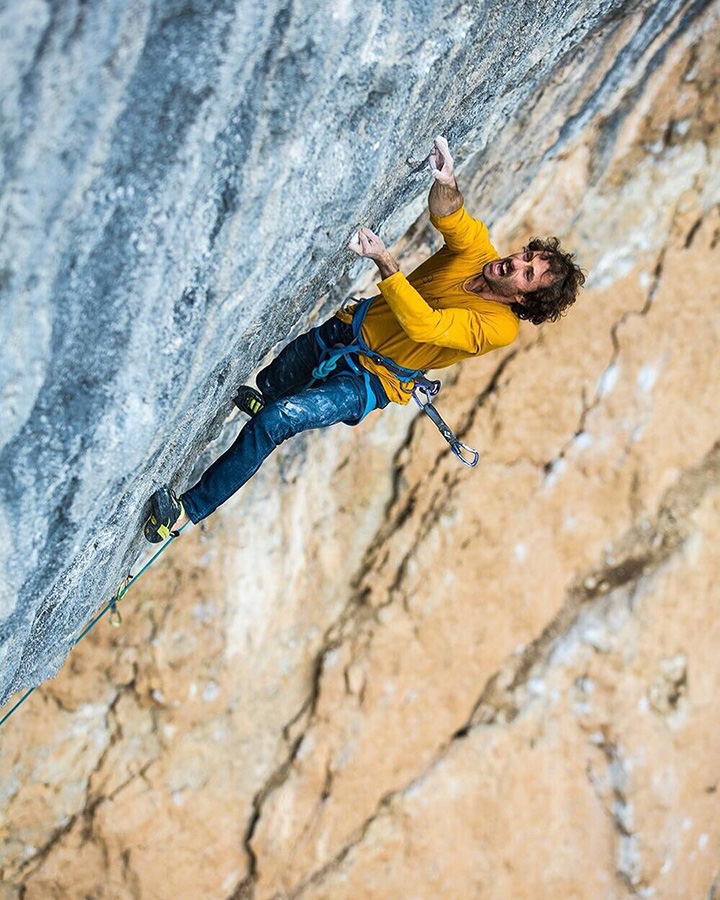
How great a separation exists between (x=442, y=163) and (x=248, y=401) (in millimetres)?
1025

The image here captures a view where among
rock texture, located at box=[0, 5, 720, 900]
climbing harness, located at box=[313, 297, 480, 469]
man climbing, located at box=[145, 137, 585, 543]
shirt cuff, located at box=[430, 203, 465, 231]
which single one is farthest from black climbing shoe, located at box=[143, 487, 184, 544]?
rock texture, located at box=[0, 5, 720, 900]

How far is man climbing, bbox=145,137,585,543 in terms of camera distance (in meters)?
2.53

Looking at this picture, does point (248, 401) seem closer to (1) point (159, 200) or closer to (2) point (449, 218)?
(2) point (449, 218)

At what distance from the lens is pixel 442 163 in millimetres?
2537

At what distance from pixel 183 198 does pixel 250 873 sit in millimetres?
3834

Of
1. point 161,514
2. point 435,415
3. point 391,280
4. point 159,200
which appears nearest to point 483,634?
point 435,415

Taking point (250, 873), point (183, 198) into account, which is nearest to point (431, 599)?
point (250, 873)

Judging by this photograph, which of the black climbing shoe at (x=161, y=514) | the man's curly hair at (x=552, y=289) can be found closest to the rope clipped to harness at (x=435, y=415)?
the man's curly hair at (x=552, y=289)

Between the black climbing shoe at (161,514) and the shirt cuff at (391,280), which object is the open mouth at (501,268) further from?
the black climbing shoe at (161,514)

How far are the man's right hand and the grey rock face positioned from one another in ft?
0.13

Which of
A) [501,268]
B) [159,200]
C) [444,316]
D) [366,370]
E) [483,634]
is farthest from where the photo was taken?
[483,634]

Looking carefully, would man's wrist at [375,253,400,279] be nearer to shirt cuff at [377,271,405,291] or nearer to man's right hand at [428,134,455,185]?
shirt cuff at [377,271,405,291]

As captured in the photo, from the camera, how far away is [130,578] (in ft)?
10.8

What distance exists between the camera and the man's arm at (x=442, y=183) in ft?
8.26
